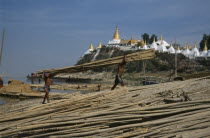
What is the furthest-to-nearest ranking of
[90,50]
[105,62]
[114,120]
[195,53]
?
1. [90,50]
2. [195,53]
3. [105,62]
4. [114,120]

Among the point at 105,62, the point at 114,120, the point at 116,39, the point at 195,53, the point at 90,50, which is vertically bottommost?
the point at 114,120

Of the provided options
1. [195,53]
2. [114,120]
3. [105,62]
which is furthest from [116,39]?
[114,120]

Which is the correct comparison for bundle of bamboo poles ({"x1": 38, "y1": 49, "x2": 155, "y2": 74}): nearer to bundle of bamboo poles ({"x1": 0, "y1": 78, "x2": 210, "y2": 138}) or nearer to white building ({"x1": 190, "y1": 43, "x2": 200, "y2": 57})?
bundle of bamboo poles ({"x1": 0, "y1": 78, "x2": 210, "y2": 138})

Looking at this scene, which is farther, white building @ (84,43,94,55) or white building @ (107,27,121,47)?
white building @ (84,43,94,55)

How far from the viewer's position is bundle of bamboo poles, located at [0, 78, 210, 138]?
2.96 metres

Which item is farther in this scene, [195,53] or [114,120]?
[195,53]

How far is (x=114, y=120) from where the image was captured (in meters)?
3.12

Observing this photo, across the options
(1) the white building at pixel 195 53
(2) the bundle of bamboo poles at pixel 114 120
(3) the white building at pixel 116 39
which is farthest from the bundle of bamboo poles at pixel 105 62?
(3) the white building at pixel 116 39

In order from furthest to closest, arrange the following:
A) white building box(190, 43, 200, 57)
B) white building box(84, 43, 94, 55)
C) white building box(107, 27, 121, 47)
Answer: white building box(84, 43, 94, 55) → white building box(107, 27, 121, 47) → white building box(190, 43, 200, 57)

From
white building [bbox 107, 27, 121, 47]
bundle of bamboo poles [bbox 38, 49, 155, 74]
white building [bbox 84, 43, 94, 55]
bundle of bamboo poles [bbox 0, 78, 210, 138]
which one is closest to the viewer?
bundle of bamboo poles [bbox 0, 78, 210, 138]

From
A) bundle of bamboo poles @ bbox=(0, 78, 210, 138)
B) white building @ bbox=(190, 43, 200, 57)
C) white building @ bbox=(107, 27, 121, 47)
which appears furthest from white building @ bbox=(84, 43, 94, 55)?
bundle of bamboo poles @ bbox=(0, 78, 210, 138)

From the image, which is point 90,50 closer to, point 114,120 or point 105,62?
point 105,62

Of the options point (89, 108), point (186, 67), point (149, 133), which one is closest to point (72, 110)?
point (89, 108)

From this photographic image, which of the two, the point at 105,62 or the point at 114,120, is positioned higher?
the point at 105,62
